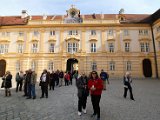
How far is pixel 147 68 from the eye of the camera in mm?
34344

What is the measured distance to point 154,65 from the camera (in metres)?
33.8

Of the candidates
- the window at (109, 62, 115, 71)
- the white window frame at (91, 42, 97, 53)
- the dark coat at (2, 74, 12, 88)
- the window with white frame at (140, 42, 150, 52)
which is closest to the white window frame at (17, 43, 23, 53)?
the white window frame at (91, 42, 97, 53)

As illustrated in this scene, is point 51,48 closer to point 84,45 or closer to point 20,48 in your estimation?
point 20,48

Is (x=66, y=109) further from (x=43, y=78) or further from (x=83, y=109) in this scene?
(x=43, y=78)

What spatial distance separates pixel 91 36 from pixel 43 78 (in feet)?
80.4

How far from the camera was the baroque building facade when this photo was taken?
34.0 metres

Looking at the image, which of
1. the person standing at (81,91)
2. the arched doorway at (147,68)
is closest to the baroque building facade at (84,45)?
the arched doorway at (147,68)

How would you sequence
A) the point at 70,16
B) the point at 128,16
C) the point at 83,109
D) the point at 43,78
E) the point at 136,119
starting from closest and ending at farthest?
the point at 136,119, the point at 83,109, the point at 43,78, the point at 70,16, the point at 128,16

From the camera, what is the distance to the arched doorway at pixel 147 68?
34.0m

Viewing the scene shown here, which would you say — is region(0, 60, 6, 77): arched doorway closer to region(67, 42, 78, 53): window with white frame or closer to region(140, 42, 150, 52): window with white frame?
region(67, 42, 78, 53): window with white frame

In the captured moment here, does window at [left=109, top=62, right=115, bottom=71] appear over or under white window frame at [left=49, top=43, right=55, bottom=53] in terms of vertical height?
under

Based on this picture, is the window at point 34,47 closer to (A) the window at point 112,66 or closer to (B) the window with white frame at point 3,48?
(B) the window with white frame at point 3,48

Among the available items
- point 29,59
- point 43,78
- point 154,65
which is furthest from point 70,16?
point 43,78

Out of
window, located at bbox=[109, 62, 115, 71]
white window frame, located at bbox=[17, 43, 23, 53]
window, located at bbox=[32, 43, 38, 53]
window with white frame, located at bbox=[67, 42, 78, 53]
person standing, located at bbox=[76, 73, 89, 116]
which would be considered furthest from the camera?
white window frame, located at bbox=[17, 43, 23, 53]
